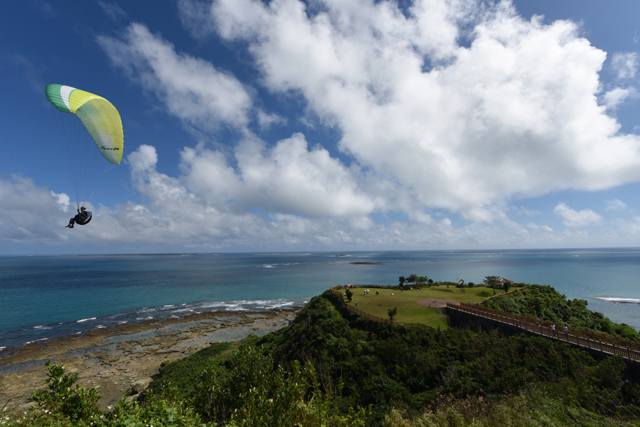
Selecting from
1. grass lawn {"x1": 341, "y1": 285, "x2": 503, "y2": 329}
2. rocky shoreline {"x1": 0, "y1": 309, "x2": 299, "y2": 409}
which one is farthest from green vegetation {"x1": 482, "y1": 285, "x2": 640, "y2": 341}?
rocky shoreline {"x1": 0, "y1": 309, "x2": 299, "y2": 409}

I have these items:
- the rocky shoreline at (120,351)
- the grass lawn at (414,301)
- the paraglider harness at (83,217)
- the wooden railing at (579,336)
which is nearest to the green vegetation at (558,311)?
A: the grass lawn at (414,301)

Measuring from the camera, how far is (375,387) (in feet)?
61.1

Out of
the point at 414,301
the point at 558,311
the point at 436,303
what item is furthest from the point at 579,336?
the point at 558,311

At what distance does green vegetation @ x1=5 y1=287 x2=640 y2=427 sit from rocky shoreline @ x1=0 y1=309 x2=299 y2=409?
15.5 feet

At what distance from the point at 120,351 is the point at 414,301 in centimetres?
4011

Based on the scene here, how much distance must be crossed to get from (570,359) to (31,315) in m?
81.7

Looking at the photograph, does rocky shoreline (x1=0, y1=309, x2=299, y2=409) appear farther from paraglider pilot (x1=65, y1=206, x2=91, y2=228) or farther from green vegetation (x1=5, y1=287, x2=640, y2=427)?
paraglider pilot (x1=65, y1=206, x2=91, y2=228)

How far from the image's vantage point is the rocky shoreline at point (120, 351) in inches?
1080

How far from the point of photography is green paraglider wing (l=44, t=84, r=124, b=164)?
15898 millimetres

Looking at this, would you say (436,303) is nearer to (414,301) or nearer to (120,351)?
(414,301)

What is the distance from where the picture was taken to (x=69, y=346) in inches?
1478

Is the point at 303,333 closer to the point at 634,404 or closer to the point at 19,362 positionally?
the point at 634,404

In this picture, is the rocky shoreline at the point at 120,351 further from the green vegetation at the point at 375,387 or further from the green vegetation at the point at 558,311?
the green vegetation at the point at 558,311

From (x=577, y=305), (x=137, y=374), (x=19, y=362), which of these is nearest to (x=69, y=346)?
(x=19, y=362)
